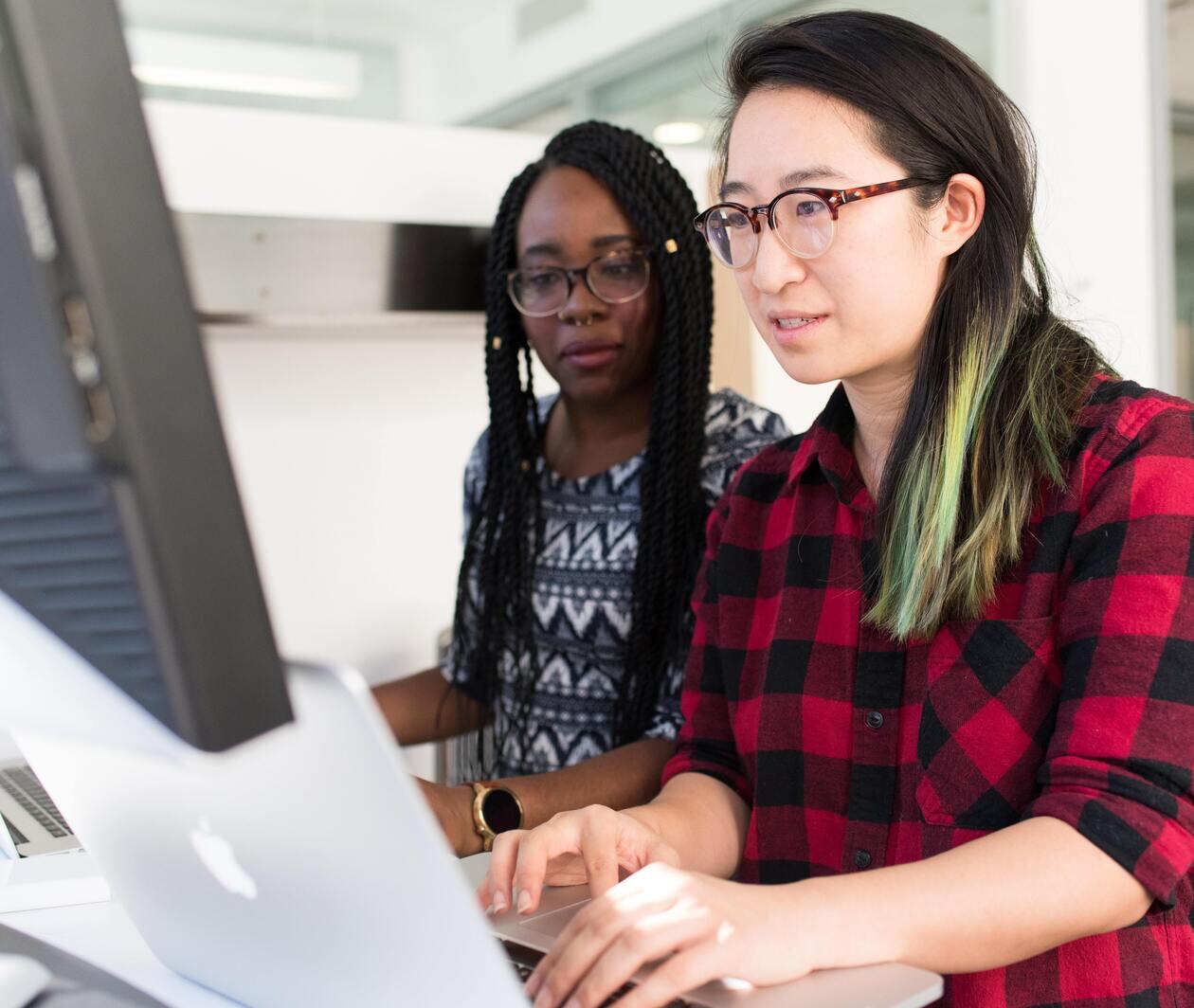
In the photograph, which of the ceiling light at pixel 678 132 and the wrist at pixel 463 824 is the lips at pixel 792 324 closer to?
the wrist at pixel 463 824

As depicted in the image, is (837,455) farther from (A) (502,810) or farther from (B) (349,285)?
(B) (349,285)

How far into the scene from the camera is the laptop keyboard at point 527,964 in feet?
2.22

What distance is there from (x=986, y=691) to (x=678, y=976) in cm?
42

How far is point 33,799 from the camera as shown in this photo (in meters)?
1.13

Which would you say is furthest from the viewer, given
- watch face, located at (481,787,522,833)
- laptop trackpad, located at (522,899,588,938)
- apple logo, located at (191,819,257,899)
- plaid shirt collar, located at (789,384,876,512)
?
watch face, located at (481,787,522,833)

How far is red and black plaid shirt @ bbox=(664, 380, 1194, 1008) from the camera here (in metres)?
0.86

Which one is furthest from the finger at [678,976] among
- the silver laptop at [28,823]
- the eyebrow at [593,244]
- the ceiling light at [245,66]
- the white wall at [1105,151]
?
the white wall at [1105,151]

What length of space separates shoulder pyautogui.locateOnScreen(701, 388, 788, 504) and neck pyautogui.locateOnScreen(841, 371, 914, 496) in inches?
16.7

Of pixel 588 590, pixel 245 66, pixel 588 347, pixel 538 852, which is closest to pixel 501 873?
pixel 538 852

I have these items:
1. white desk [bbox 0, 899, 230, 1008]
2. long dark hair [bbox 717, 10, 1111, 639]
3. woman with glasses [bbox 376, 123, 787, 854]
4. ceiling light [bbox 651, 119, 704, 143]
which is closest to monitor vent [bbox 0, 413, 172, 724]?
white desk [bbox 0, 899, 230, 1008]

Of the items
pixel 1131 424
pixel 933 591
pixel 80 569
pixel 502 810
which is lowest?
pixel 502 810

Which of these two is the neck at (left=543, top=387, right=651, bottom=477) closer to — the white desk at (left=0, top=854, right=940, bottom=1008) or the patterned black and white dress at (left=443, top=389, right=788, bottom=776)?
the patterned black and white dress at (left=443, top=389, right=788, bottom=776)

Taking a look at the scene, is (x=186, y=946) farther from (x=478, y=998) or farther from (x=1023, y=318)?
(x=1023, y=318)

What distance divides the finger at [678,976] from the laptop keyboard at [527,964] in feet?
0.04
